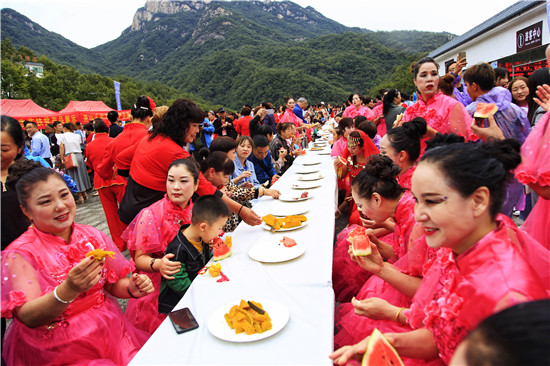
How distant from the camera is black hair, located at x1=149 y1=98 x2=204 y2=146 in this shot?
2.72 meters

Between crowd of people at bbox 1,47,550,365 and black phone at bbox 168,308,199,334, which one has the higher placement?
crowd of people at bbox 1,47,550,365

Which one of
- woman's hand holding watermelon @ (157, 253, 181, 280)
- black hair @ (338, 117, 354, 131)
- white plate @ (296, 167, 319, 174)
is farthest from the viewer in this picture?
black hair @ (338, 117, 354, 131)

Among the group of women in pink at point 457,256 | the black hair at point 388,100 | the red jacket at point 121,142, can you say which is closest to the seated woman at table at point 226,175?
the red jacket at point 121,142

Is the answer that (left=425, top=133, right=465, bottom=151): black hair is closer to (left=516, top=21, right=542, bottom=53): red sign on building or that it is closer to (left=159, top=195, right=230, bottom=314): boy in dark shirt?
(left=159, top=195, right=230, bottom=314): boy in dark shirt

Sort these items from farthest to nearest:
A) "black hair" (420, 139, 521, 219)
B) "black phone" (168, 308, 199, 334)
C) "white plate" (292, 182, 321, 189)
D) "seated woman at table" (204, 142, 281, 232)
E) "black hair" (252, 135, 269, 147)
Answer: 1. "black hair" (252, 135, 269, 147)
2. "white plate" (292, 182, 321, 189)
3. "seated woman at table" (204, 142, 281, 232)
4. "black phone" (168, 308, 199, 334)
5. "black hair" (420, 139, 521, 219)

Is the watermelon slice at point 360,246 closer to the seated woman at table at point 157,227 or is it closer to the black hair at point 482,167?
the black hair at point 482,167

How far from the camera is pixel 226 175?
3209 mm

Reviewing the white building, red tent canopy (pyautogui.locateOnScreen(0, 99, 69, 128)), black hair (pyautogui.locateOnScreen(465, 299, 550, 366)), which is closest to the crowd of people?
black hair (pyautogui.locateOnScreen(465, 299, 550, 366))

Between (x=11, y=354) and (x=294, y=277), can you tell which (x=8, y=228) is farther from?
(x=294, y=277)

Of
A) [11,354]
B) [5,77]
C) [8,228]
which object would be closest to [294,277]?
[11,354]

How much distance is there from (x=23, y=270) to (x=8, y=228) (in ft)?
1.74

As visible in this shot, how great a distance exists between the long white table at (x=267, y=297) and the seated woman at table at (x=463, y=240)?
187 millimetres

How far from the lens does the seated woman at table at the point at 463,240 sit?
99 cm

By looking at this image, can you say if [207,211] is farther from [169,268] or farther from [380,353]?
[380,353]
